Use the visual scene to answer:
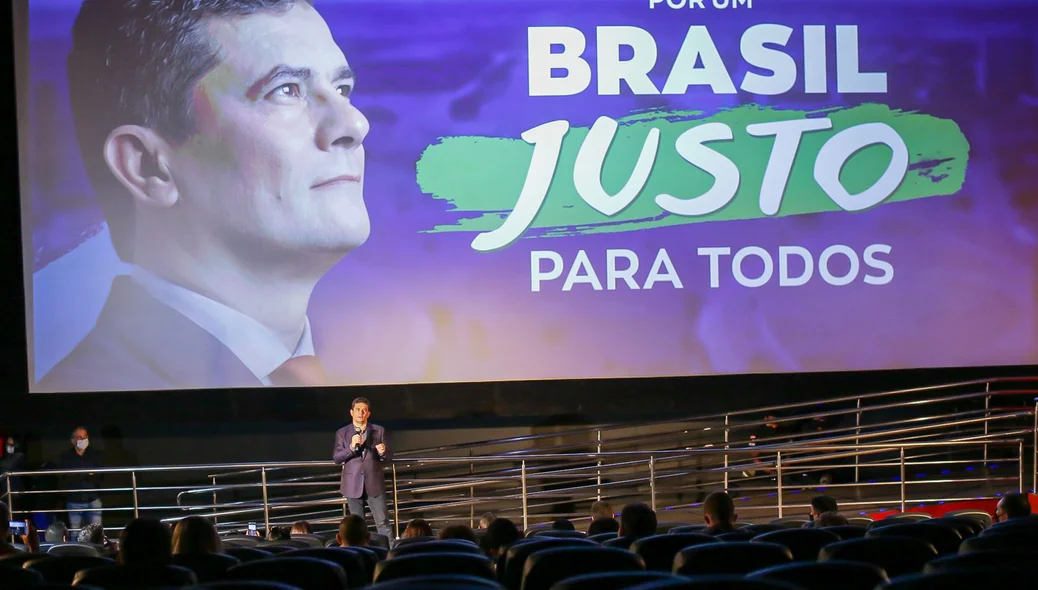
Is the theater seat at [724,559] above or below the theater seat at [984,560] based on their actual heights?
below

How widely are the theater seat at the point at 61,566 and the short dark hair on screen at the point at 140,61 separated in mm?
5472

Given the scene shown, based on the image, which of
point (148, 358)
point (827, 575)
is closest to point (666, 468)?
point (148, 358)

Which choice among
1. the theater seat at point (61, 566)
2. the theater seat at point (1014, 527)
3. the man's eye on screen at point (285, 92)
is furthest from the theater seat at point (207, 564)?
the man's eye on screen at point (285, 92)

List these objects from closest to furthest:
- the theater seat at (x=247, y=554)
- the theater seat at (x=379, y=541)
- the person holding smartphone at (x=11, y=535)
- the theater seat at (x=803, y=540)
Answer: the theater seat at (x=803, y=540)
the theater seat at (x=247, y=554)
the person holding smartphone at (x=11, y=535)
the theater seat at (x=379, y=541)

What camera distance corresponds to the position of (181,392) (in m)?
9.34

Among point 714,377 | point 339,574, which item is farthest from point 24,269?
point 339,574

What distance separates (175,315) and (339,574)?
6.18m

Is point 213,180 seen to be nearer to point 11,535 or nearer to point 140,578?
point 11,535

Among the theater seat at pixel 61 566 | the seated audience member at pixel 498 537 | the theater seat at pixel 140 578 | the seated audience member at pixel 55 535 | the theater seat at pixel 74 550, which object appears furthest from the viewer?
the seated audience member at pixel 55 535

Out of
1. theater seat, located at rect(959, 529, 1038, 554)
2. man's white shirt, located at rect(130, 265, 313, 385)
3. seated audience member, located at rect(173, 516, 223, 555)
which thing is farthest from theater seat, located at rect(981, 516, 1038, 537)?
man's white shirt, located at rect(130, 265, 313, 385)

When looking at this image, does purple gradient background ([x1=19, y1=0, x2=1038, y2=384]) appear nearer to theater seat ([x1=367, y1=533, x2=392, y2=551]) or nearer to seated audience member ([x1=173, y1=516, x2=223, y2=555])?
theater seat ([x1=367, y1=533, x2=392, y2=551])

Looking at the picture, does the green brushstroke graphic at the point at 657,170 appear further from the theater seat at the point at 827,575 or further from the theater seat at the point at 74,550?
the theater seat at the point at 827,575

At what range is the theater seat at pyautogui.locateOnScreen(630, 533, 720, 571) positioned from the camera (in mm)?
3570

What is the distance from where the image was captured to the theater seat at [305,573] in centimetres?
303
